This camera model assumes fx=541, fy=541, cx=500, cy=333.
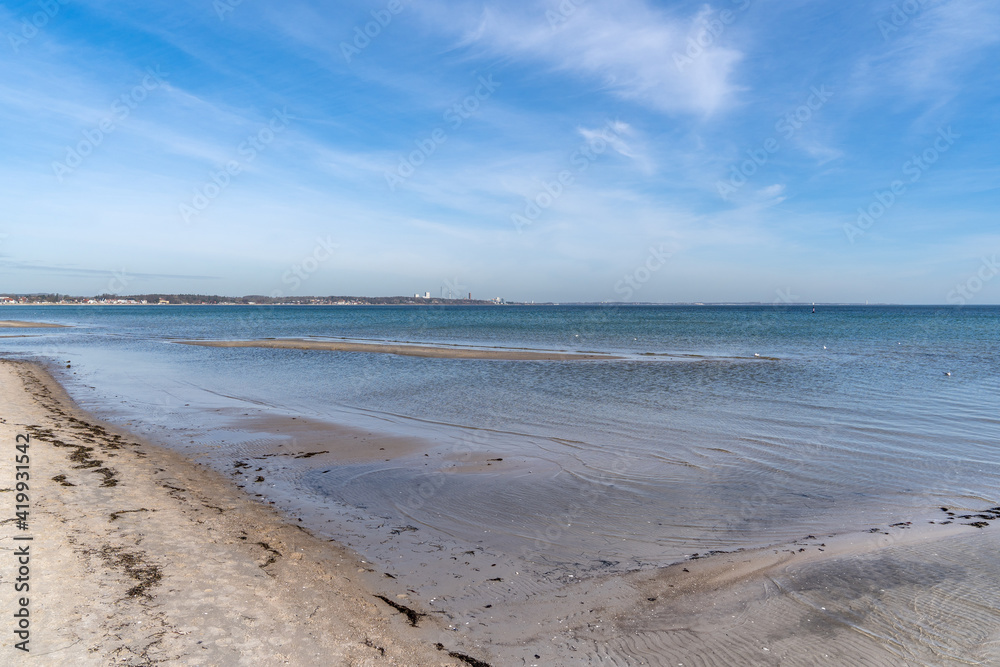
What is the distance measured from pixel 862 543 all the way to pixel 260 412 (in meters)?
15.4

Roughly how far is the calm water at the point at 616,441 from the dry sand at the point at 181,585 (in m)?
1.23

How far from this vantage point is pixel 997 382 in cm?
2231

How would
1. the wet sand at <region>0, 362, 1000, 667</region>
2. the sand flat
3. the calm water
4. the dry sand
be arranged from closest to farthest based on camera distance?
the dry sand → the wet sand at <region>0, 362, 1000, 667</region> → the calm water → the sand flat

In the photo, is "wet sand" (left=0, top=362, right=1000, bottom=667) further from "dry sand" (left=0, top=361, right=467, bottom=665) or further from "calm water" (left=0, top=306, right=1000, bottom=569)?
"calm water" (left=0, top=306, right=1000, bottom=569)

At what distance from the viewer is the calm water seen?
8164 mm

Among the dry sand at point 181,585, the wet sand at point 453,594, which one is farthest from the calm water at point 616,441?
the dry sand at point 181,585

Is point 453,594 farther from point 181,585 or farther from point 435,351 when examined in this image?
point 435,351

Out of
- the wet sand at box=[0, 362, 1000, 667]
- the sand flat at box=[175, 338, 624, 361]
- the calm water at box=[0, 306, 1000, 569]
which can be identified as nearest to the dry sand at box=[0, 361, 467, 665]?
the wet sand at box=[0, 362, 1000, 667]

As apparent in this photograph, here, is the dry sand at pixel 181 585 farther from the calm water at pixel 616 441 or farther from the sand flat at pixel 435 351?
the sand flat at pixel 435 351

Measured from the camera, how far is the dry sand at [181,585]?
457cm

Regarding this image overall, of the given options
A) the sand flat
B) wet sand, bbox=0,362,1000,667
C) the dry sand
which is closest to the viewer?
the dry sand

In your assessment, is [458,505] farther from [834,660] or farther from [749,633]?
[834,660]

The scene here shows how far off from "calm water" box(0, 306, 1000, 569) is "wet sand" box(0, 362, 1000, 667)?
560 mm

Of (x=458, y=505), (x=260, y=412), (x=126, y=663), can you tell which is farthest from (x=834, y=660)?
(x=260, y=412)
